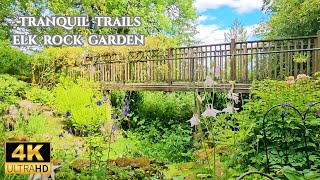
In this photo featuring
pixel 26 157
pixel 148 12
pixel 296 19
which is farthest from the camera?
pixel 148 12

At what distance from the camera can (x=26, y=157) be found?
1256 millimetres

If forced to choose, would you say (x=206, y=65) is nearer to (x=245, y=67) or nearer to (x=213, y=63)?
(x=213, y=63)

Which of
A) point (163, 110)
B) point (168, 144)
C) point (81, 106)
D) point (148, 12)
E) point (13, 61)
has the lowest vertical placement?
point (168, 144)

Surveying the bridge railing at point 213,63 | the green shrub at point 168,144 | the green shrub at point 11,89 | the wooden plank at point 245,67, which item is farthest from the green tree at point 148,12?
the wooden plank at point 245,67

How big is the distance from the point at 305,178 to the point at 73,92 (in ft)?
13.9

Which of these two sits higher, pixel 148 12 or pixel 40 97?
pixel 148 12

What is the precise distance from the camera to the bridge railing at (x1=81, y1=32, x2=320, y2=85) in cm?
376

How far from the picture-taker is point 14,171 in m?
1.29

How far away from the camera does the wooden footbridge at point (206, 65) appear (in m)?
3.76

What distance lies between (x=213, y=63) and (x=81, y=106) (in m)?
1.88

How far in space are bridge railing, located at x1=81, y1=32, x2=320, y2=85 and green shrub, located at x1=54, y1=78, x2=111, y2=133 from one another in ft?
1.34

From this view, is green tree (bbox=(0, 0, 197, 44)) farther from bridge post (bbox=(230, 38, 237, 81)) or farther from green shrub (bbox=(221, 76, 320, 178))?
green shrub (bbox=(221, 76, 320, 178))

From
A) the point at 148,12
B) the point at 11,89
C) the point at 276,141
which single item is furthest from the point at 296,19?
the point at 11,89

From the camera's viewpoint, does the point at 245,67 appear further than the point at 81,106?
No
